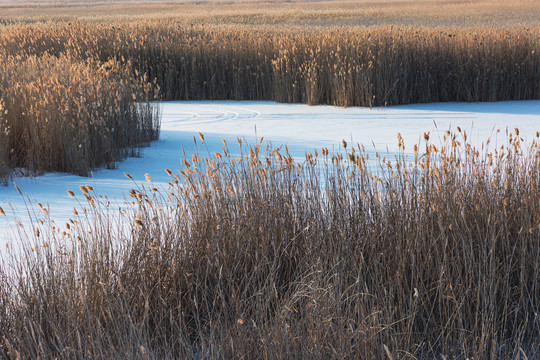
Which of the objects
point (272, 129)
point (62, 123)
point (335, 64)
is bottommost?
point (272, 129)

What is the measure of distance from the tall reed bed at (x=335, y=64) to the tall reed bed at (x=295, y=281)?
6.82 metres

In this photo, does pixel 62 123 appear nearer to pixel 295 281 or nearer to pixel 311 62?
pixel 295 281

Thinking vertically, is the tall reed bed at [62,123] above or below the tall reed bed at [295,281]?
above

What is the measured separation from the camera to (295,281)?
252 cm

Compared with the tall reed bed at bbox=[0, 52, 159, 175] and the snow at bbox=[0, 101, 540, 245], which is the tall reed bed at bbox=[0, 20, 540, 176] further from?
the tall reed bed at bbox=[0, 52, 159, 175]

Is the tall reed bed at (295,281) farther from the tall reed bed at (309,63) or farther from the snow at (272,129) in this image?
the tall reed bed at (309,63)

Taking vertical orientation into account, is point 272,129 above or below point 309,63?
below

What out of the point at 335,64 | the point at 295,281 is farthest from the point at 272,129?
the point at 295,281

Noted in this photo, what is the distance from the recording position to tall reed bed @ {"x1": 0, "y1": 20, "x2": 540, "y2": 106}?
991cm

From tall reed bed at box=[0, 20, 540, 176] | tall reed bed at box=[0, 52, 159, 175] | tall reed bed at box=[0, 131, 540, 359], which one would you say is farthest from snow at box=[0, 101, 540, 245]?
tall reed bed at box=[0, 131, 540, 359]

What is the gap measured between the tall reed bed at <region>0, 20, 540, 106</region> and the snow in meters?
0.43

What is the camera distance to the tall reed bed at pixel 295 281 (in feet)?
7.29

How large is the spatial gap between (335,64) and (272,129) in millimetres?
2266

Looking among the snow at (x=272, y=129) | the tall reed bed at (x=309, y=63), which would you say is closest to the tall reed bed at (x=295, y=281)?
the snow at (x=272, y=129)
